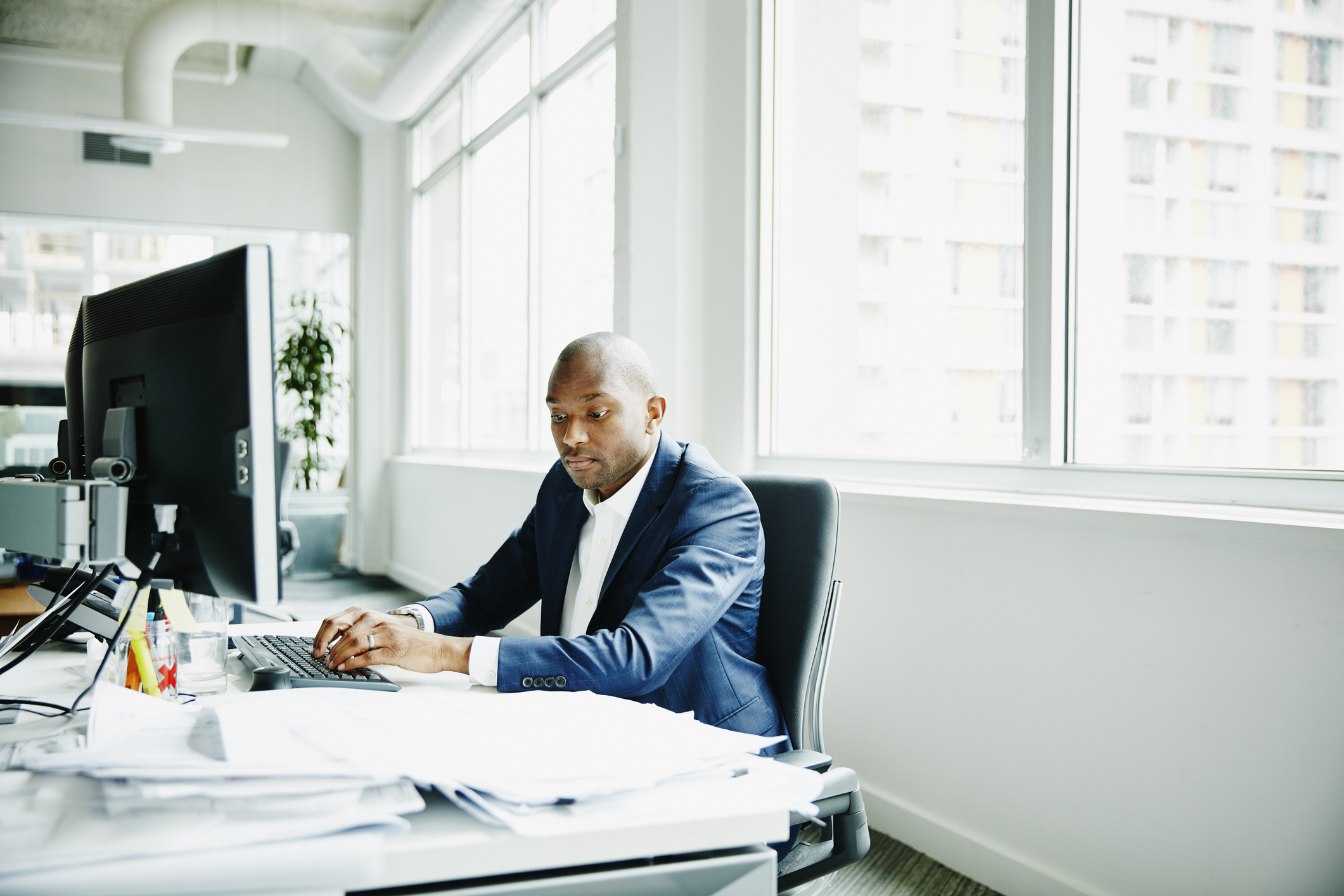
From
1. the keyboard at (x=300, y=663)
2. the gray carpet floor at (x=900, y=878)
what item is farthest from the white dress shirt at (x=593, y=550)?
the gray carpet floor at (x=900, y=878)

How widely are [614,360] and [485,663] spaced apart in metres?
0.64

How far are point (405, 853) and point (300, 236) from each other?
23.3 ft

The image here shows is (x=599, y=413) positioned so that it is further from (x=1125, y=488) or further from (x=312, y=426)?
(x=312, y=426)

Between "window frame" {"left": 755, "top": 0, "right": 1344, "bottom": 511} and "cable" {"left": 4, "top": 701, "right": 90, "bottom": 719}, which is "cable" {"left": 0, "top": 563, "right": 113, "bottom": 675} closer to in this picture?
"cable" {"left": 4, "top": 701, "right": 90, "bottom": 719}

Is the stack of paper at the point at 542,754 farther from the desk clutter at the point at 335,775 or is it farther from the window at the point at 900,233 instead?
the window at the point at 900,233

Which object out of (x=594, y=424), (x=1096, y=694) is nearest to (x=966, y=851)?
(x=1096, y=694)

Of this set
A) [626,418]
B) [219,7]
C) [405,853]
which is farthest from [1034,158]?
[219,7]

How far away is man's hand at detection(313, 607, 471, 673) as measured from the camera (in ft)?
4.04

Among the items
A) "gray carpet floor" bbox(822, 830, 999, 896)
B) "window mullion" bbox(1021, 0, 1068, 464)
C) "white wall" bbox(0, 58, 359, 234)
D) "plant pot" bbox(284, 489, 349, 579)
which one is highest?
"white wall" bbox(0, 58, 359, 234)

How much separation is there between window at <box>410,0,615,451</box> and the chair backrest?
2.47 meters

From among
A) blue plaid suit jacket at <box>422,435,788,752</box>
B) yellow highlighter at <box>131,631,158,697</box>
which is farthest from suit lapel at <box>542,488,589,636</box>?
yellow highlighter at <box>131,631,158,697</box>

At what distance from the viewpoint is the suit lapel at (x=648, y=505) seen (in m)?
1.53

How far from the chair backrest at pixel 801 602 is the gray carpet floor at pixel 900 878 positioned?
89 centimetres

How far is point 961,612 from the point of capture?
7.27 feet
